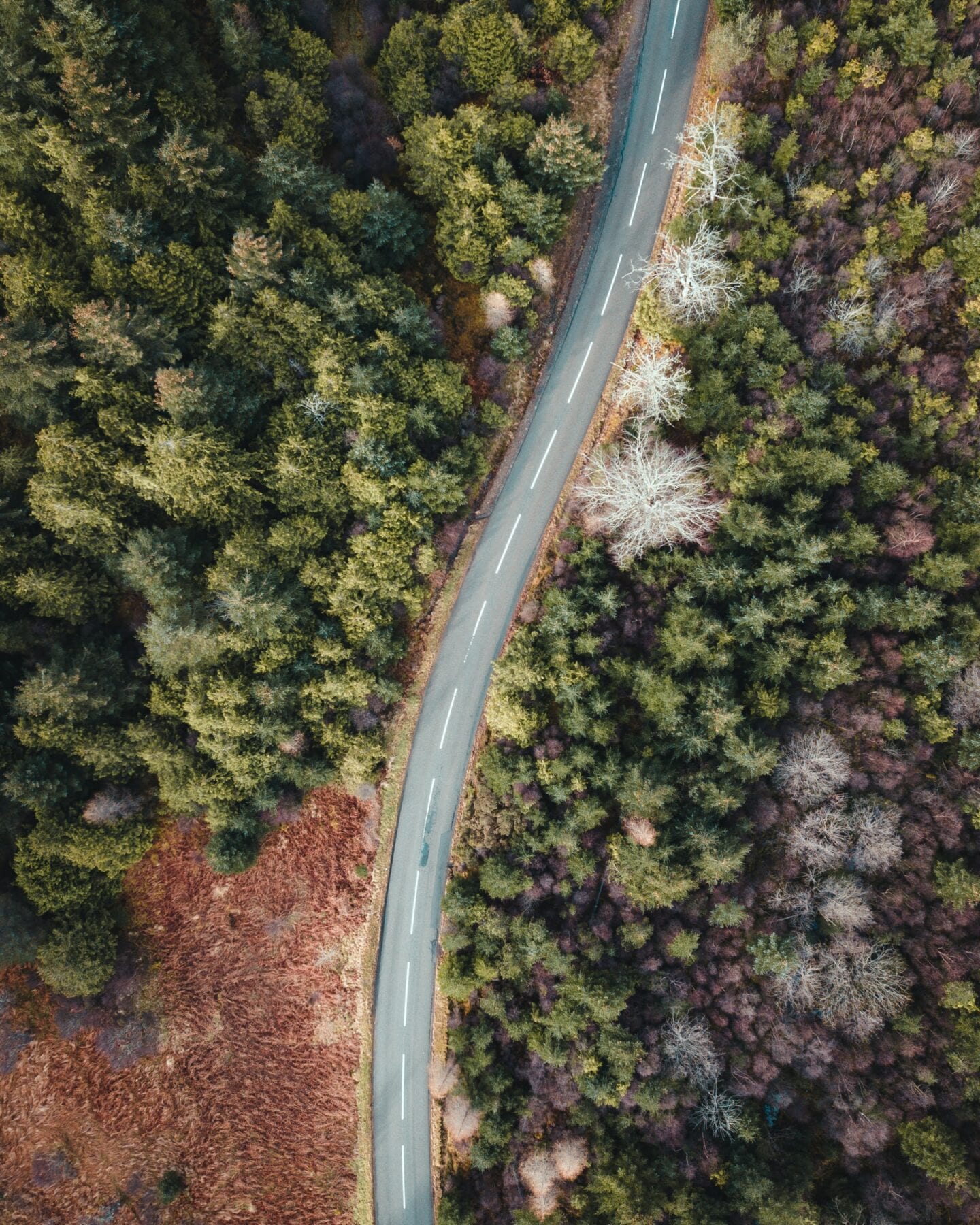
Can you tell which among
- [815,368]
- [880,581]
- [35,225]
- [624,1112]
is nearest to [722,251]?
[815,368]

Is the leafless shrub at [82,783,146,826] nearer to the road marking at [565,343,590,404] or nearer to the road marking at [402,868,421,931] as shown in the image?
the road marking at [402,868,421,931]

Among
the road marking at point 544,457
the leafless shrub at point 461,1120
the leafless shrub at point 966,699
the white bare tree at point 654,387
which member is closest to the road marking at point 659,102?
the white bare tree at point 654,387

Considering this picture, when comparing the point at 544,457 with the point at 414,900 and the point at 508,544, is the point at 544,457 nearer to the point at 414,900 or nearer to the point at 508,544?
the point at 508,544

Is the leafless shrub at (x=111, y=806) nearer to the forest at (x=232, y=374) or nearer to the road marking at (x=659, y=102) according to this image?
the forest at (x=232, y=374)

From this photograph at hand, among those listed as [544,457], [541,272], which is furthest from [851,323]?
[544,457]

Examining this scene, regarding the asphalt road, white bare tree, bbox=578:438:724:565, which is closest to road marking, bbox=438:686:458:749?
the asphalt road
